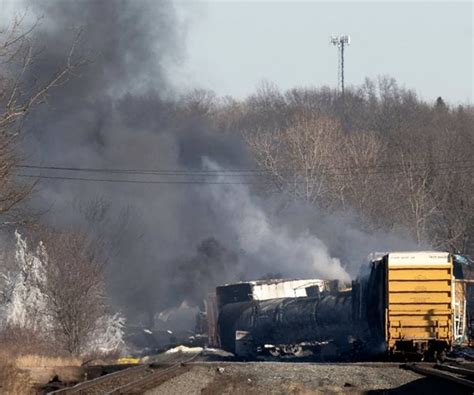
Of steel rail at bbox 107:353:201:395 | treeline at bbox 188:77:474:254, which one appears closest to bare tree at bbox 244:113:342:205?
treeline at bbox 188:77:474:254

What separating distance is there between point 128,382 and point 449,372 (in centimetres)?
674

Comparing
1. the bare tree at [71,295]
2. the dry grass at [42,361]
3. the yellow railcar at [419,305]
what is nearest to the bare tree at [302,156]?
the bare tree at [71,295]

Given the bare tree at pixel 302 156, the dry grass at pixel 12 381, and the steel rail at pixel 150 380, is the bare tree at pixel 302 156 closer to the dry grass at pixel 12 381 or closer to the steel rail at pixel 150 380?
the steel rail at pixel 150 380

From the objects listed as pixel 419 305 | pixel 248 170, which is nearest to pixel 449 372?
pixel 419 305

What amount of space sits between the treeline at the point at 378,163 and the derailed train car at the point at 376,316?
30.9 metres

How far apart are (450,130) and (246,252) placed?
35.5 metres

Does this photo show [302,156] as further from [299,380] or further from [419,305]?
[299,380]

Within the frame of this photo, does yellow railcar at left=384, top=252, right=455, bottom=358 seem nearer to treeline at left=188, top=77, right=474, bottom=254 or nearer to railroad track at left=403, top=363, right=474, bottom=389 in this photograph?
railroad track at left=403, top=363, right=474, bottom=389

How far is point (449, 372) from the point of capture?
74.3 ft

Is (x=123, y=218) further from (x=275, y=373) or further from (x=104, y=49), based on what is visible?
(x=275, y=373)

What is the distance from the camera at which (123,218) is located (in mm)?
72000

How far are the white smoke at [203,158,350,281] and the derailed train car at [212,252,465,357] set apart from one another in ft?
57.3

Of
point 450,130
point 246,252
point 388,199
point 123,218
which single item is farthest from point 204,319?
point 450,130

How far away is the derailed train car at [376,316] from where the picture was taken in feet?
97.0
